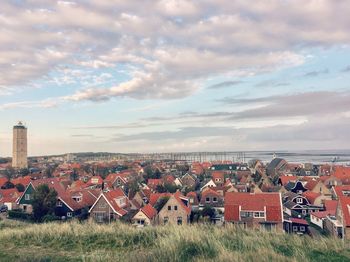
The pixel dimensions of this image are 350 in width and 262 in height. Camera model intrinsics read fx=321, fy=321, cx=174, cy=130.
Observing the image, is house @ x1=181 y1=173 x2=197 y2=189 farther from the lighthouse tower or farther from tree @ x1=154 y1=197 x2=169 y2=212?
the lighthouse tower

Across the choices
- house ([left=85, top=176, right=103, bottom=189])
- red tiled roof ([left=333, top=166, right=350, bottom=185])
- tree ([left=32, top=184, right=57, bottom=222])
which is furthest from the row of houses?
house ([left=85, top=176, right=103, bottom=189])

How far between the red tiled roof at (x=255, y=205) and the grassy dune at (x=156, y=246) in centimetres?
2408

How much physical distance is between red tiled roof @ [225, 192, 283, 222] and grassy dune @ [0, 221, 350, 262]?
79.0 feet

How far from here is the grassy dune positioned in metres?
7.39

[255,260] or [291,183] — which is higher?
[255,260]

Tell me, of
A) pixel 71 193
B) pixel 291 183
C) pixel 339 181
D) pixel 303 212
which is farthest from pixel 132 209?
pixel 339 181

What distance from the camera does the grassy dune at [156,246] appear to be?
7391 millimetres

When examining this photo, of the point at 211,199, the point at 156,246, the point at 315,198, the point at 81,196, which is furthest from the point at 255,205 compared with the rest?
the point at 156,246

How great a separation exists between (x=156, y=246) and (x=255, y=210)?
2704 centimetres

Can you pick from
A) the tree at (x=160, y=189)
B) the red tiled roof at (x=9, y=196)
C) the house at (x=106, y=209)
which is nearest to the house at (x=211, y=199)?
the tree at (x=160, y=189)

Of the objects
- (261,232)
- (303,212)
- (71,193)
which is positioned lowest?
(303,212)

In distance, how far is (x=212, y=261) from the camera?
668 centimetres

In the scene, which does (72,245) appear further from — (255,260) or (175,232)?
(255,260)

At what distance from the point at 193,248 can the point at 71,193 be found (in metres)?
41.2
